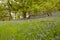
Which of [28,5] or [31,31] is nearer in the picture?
[31,31]

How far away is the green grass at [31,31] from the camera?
5.75 meters

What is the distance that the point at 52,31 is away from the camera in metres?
6.31

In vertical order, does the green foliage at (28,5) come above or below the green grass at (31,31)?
above

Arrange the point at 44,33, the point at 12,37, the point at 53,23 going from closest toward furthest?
the point at 12,37 → the point at 44,33 → the point at 53,23

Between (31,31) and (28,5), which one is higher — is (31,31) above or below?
below

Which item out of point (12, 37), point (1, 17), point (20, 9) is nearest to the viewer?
point (12, 37)

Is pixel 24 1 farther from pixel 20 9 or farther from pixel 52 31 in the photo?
pixel 52 31

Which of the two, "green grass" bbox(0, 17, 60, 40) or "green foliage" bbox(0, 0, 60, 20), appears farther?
"green foliage" bbox(0, 0, 60, 20)

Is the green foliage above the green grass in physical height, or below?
above

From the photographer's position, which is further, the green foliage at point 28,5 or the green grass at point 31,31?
the green foliage at point 28,5

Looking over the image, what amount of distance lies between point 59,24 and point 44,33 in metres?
0.99

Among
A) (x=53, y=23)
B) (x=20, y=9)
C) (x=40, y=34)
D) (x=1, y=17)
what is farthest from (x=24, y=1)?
(x=40, y=34)

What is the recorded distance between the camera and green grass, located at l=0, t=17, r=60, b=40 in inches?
226

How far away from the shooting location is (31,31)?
6000 millimetres
